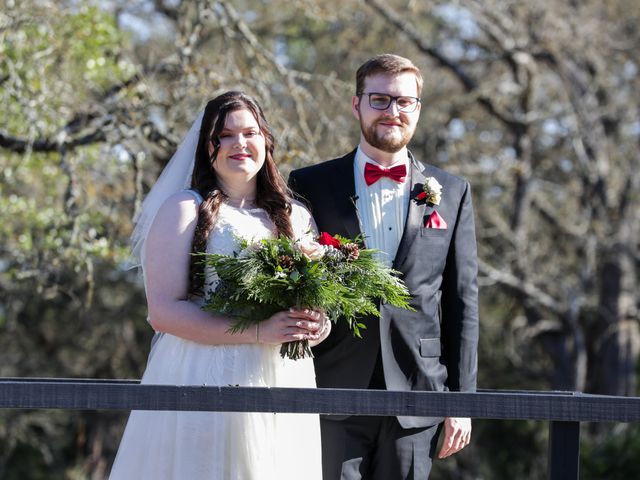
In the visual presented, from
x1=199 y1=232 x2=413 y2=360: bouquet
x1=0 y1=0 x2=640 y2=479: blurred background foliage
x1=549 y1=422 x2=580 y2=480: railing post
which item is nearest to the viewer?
x1=549 y1=422 x2=580 y2=480: railing post

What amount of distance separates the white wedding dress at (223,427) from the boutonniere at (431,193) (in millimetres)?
647

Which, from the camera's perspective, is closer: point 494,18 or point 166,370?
point 166,370

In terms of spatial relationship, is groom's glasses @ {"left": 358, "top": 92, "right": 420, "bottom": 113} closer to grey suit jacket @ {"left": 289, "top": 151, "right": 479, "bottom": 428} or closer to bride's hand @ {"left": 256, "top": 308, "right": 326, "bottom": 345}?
grey suit jacket @ {"left": 289, "top": 151, "right": 479, "bottom": 428}

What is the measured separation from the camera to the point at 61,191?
9469mm

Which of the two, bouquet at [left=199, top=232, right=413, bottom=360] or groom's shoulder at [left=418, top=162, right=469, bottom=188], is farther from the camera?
groom's shoulder at [left=418, top=162, right=469, bottom=188]

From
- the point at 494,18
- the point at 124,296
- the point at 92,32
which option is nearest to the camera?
the point at 92,32

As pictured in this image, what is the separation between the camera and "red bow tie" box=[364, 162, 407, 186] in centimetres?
385

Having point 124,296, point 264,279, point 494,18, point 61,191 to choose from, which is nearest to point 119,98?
point 61,191

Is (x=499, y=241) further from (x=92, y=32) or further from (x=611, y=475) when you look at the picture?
(x=92, y=32)

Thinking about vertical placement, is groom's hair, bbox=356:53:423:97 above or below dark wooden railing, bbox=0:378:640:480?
above

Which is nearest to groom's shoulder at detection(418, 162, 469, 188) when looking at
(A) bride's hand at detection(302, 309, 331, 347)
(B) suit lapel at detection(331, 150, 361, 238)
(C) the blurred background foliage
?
(B) suit lapel at detection(331, 150, 361, 238)

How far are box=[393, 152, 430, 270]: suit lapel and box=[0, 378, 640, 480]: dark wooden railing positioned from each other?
3.06 feet

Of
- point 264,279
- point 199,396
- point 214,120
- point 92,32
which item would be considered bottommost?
point 199,396

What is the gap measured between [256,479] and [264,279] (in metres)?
0.70
